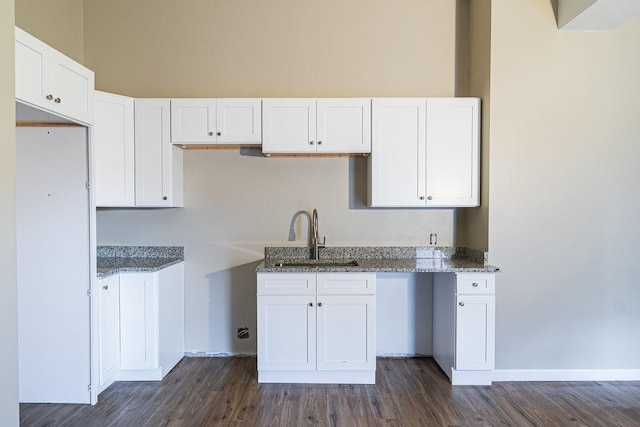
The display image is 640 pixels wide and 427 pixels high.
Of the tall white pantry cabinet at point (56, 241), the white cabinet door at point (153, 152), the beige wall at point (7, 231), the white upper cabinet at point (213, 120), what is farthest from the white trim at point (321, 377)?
the white upper cabinet at point (213, 120)

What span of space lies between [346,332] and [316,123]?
1637 mm

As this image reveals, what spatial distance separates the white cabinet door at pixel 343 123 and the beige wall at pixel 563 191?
992 mm

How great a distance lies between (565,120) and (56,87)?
350 centimetres

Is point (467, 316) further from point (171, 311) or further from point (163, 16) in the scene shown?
point (163, 16)

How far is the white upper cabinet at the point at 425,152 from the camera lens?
9.33 feet

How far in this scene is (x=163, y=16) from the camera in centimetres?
311

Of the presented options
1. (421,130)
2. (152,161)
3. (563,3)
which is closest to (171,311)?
(152,161)

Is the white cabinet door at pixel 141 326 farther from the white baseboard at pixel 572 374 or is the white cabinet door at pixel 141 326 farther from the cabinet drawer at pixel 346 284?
the white baseboard at pixel 572 374

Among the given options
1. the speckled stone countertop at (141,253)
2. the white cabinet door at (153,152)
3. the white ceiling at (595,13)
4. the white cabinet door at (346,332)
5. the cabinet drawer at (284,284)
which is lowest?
the white cabinet door at (346,332)

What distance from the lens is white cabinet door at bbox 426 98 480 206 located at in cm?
285

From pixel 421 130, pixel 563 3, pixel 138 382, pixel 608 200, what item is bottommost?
pixel 138 382

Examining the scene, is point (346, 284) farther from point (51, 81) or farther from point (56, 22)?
point (56, 22)

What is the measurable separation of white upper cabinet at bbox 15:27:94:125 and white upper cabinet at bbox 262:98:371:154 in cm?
121

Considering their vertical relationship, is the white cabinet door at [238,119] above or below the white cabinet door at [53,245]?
above
